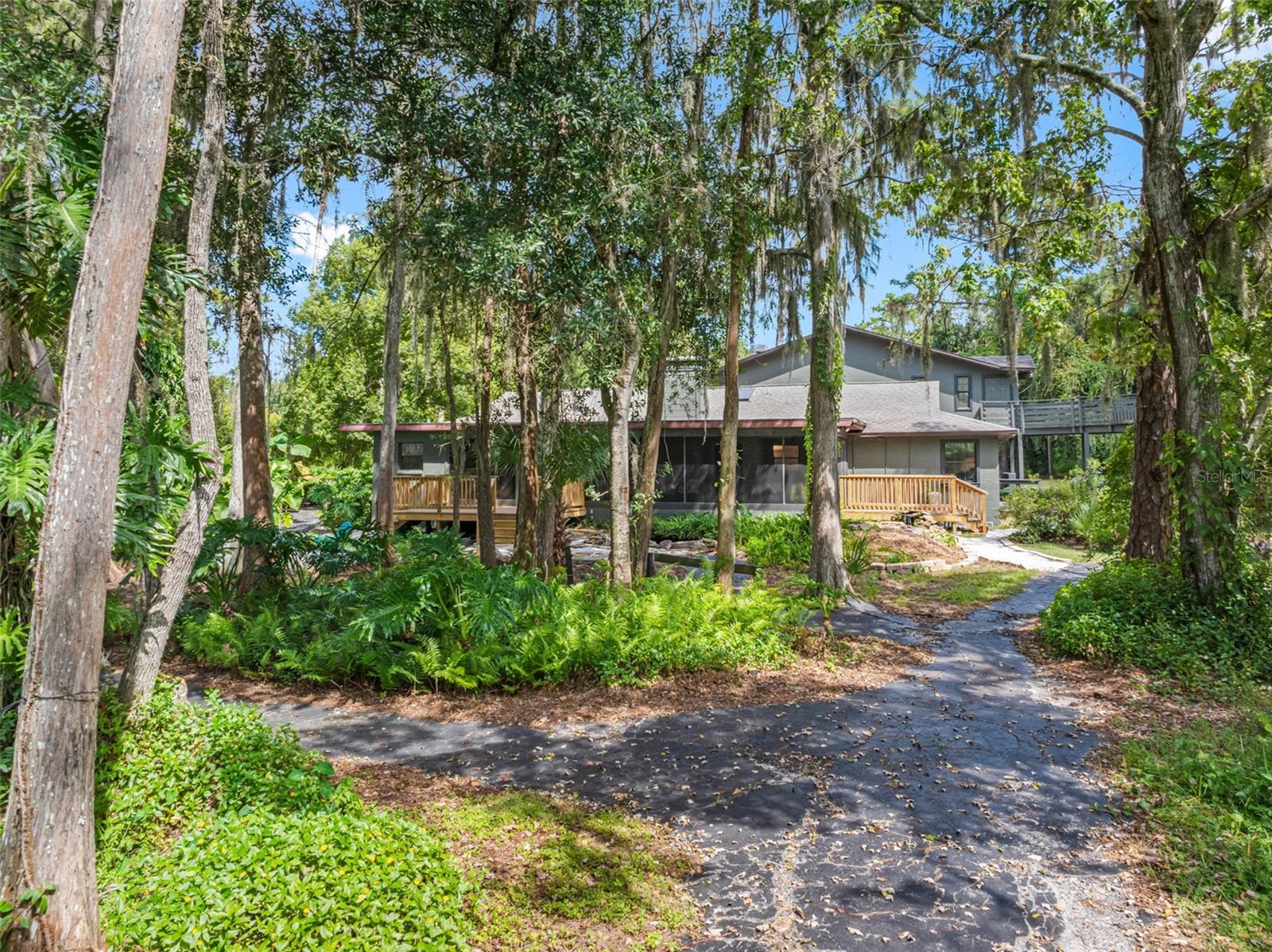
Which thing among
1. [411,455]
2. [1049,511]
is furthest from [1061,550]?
[411,455]

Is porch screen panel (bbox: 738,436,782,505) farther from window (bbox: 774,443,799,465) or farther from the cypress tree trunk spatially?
the cypress tree trunk

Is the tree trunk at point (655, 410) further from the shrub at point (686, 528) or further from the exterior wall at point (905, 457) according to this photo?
the exterior wall at point (905, 457)

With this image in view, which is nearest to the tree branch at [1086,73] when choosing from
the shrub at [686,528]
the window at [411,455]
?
the shrub at [686,528]

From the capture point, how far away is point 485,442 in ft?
35.0

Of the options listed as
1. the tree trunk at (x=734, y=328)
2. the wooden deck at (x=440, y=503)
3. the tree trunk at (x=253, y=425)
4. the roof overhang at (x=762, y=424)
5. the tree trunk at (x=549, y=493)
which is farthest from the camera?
the roof overhang at (x=762, y=424)

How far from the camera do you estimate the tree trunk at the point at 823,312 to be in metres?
9.20

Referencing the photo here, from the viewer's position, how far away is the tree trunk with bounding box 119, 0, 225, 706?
475cm

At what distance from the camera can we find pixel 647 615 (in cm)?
764

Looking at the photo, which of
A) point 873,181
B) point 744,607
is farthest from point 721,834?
point 873,181

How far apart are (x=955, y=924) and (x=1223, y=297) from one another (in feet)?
29.7

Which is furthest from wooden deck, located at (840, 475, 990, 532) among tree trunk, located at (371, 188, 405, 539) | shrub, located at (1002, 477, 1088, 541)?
tree trunk, located at (371, 188, 405, 539)

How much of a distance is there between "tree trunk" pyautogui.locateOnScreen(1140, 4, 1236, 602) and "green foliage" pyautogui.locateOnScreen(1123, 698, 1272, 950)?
266cm

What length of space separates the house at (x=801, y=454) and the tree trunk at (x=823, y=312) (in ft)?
23.5

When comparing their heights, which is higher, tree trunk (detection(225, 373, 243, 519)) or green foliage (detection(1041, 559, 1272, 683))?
tree trunk (detection(225, 373, 243, 519))
